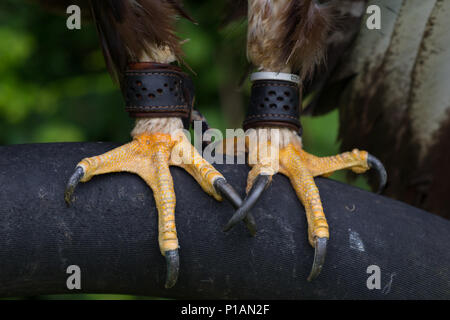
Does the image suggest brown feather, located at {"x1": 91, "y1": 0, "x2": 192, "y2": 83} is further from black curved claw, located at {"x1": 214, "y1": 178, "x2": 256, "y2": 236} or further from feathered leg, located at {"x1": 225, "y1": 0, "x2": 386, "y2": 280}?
black curved claw, located at {"x1": 214, "y1": 178, "x2": 256, "y2": 236}

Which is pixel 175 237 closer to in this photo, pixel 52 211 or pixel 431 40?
pixel 52 211

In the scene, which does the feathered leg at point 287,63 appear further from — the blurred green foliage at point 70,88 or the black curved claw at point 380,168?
the blurred green foliage at point 70,88

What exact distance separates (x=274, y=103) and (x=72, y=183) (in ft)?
1.48

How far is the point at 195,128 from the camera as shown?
4.51 ft

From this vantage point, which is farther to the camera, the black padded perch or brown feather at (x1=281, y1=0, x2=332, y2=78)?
brown feather at (x1=281, y1=0, x2=332, y2=78)

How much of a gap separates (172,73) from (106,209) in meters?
0.32

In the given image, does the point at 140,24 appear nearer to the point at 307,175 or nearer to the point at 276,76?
the point at 276,76

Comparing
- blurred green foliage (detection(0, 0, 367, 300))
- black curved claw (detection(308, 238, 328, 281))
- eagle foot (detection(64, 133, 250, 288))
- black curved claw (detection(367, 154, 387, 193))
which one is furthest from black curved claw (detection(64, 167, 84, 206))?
blurred green foliage (detection(0, 0, 367, 300))

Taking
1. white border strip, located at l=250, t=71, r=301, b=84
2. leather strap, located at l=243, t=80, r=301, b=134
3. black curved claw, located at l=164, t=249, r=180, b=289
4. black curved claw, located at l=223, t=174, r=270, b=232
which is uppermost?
white border strip, located at l=250, t=71, r=301, b=84

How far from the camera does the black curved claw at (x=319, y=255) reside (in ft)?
3.23

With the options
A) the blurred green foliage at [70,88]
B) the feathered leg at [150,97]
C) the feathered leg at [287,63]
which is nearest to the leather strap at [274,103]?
the feathered leg at [287,63]

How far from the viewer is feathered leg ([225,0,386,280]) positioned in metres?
1.16

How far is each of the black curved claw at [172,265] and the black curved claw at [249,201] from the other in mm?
97

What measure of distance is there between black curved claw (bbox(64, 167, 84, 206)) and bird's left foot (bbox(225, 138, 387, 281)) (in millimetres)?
272
